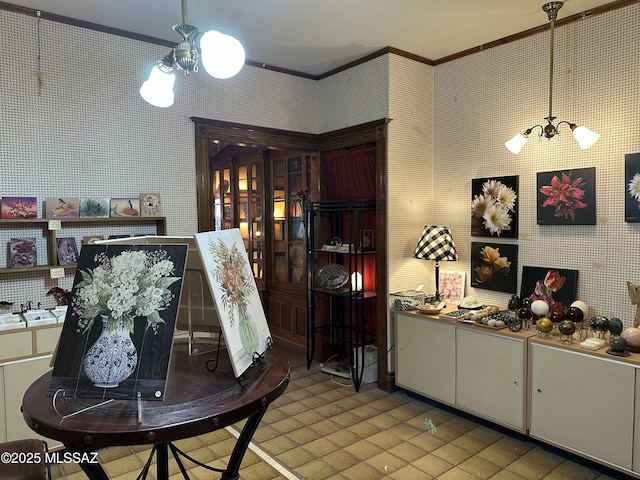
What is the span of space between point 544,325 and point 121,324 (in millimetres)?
2528

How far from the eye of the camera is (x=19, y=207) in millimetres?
2881

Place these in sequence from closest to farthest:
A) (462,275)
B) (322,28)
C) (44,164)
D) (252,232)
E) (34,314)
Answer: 1. (34,314)
2. (44,164)
3. (322,28)
4. (462,275)
5. (252,232)

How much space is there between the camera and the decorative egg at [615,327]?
8.82 feet

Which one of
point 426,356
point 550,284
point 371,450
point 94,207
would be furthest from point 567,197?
point 94,207

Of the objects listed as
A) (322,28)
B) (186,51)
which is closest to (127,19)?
(322,28)

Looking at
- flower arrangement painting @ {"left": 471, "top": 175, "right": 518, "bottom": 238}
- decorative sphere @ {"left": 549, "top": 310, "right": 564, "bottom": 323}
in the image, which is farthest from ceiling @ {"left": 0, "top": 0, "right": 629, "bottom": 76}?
decorative sphere @ {"left": 549, "top": 310, "right": 564, "bottom": 323}

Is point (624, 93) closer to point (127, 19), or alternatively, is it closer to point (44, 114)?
point (127, 19)

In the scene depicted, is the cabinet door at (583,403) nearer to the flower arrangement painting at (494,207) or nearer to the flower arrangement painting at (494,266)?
the flower arrangement painting at (494,266)

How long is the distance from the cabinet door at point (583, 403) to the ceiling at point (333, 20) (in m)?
2.24

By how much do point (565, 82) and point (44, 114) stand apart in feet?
11.7

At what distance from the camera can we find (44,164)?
3.02 metres

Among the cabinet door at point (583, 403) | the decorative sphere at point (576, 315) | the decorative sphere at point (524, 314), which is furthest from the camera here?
the decorative sphere at point (524, 314)

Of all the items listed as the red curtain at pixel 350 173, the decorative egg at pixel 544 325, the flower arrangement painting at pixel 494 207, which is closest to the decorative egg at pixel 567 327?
the decorative egg at pixel 544 325

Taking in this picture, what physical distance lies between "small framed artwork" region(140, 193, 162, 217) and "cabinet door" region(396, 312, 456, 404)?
2.10 meters
